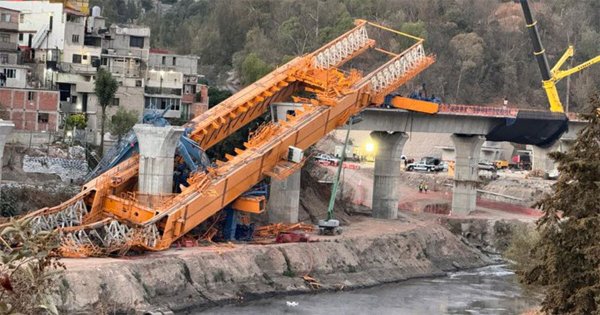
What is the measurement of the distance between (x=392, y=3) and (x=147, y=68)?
75917 mm

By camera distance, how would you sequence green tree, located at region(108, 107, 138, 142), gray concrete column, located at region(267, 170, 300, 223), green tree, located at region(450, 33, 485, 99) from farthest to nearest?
green tree, located at region(450, 33, 485, 99) → green tree, located at region(108, 107, 138, 142) → gray concrete column, located at region(267, 170, 300, 223)

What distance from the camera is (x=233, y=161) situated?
7062 cm

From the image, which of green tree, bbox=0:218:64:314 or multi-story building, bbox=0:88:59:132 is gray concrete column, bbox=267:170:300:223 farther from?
green tree, bbox=0:218:64:314

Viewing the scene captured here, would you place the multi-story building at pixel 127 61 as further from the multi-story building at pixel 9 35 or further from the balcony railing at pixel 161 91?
the multi-story building at pixel 9 35

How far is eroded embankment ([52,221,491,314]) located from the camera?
55406 mm

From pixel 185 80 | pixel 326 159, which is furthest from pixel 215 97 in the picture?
pixel 326 159

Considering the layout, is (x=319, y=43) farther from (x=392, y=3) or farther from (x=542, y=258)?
(x=542, y=258)

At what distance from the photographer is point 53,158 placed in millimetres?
75562

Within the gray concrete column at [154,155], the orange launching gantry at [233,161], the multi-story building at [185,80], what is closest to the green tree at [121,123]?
the orange launching gantry at [233,161]

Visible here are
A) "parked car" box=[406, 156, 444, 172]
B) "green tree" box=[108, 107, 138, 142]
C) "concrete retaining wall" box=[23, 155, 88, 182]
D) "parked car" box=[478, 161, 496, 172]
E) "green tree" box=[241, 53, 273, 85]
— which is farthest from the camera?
"parked car" box=[406, 156, 444, 172]

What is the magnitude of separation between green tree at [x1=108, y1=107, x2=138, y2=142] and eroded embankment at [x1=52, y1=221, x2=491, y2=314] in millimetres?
16956

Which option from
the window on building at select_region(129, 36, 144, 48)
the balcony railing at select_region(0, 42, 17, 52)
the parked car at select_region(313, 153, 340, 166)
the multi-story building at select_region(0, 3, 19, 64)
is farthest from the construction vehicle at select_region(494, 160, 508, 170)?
the balcony railing at select_region(0, 42, 17, 52)

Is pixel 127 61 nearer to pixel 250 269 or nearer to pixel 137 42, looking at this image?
pixel 137 42

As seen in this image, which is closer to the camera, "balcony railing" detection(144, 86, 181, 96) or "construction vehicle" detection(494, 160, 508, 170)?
"balcony railing" detection(144, 86, 181, 96)
